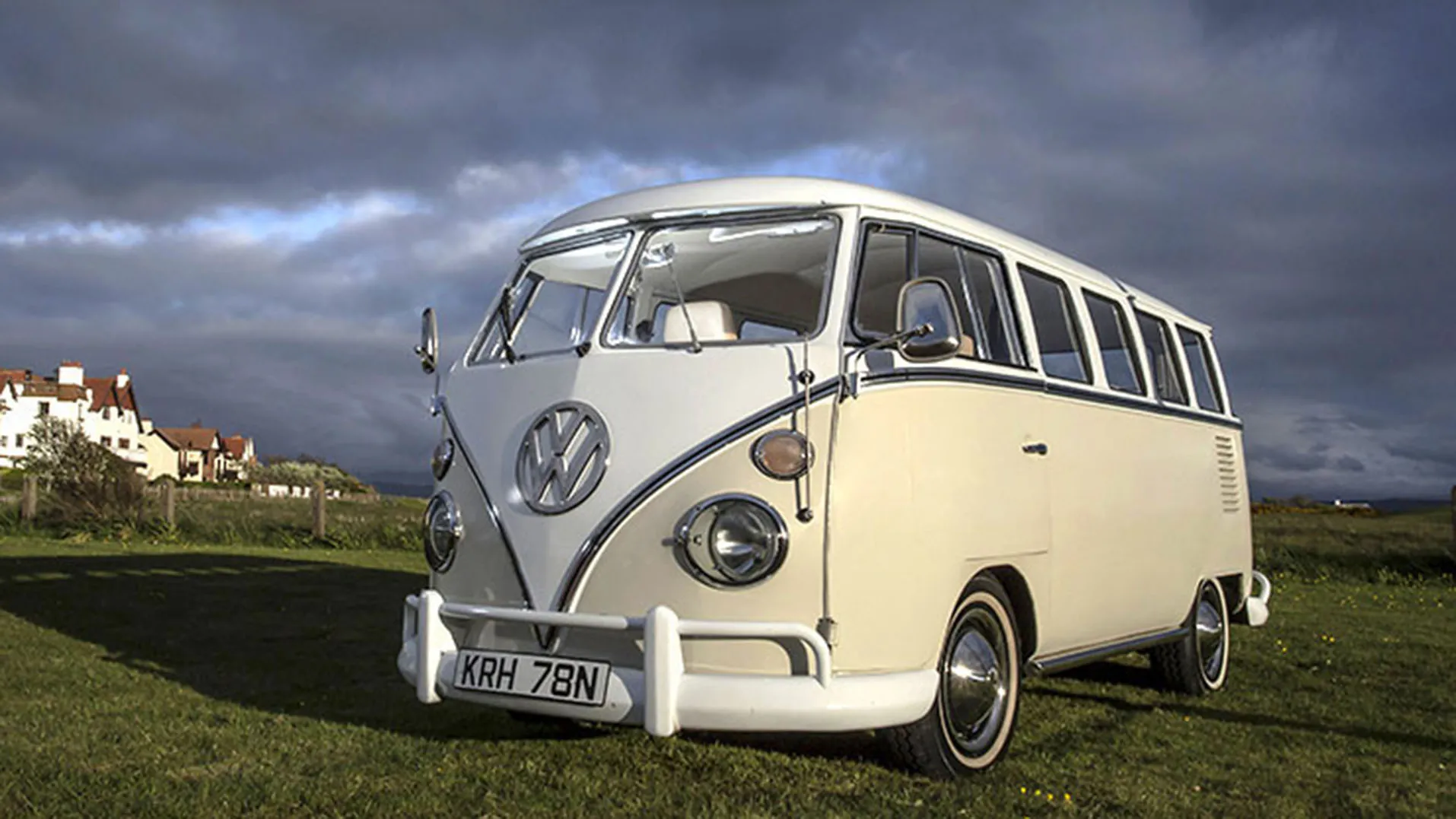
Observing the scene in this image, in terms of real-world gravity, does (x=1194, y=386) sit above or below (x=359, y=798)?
above

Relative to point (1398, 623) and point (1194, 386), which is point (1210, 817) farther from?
point (1398, 623)

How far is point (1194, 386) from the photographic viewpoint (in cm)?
879

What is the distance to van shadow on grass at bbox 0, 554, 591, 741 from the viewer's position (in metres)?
6.85

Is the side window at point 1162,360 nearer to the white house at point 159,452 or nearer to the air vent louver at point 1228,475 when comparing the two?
the air vent louver at point 1228,475

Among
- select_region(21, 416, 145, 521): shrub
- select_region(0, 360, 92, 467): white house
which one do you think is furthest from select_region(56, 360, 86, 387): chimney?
select_region(21, 416, 145, 521): shrub

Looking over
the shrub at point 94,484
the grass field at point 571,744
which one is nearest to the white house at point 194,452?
the shrub at point 94,484

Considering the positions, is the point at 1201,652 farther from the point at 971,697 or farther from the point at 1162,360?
the point at 971,697

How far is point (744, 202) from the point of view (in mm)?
5340

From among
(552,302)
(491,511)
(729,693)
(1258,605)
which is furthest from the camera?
(1258,605)

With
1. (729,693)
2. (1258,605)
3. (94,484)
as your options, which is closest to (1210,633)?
(1258,605)

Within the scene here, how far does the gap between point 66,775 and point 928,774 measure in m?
3.47

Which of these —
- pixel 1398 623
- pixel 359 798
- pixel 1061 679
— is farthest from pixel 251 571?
pixel 1398 623

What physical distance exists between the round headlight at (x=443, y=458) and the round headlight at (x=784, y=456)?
5.14 feet

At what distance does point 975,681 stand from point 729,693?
4.51 feet
